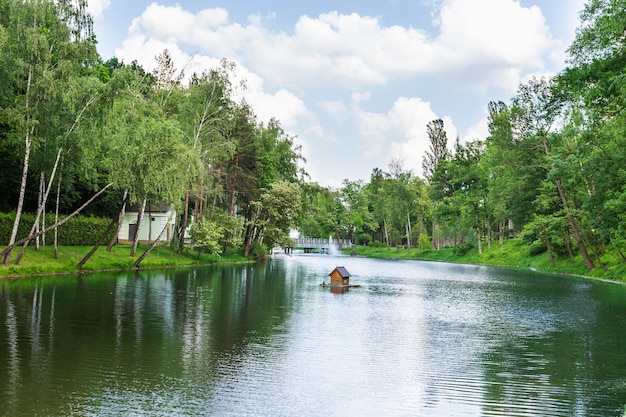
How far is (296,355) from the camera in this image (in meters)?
14.9

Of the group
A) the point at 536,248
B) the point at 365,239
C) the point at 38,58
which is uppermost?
the point at 38,58

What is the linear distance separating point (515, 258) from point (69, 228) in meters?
53.4

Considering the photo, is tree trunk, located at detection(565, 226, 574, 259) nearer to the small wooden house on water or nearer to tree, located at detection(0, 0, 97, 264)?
the small wooden house on water

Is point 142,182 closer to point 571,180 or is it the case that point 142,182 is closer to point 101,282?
point 101,282

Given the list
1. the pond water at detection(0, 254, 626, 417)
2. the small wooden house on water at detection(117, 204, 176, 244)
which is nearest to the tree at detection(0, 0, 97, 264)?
the pond water at detection(0, 254, 626, 417)

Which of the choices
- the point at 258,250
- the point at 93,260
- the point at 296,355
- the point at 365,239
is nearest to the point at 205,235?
the point at 93,260

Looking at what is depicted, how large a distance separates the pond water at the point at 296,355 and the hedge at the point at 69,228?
369 inches

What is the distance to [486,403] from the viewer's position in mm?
10961

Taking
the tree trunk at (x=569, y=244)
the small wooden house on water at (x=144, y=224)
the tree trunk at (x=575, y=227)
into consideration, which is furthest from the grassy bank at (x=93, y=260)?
the tree trunk at (x=569, y=244)

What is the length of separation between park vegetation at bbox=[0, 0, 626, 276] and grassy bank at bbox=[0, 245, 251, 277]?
1039mm

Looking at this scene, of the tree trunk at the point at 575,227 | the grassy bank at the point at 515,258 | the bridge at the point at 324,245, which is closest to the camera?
the grassy bank at the point at 515,258

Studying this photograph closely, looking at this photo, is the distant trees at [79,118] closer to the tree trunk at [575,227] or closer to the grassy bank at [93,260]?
the grassy bank at [93,260]

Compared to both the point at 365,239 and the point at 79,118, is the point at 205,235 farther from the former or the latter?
the point at 365,239

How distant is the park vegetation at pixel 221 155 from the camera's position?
29.6m
